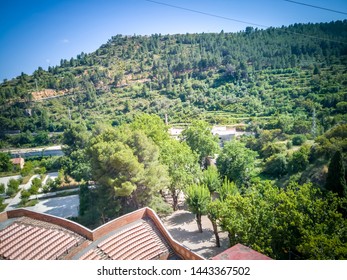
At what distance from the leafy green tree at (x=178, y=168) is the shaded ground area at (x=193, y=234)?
1195 mm

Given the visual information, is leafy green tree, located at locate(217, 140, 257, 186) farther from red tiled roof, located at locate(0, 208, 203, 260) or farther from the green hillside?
the green hillside

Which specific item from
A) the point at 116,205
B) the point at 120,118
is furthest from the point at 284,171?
the point at 120,118

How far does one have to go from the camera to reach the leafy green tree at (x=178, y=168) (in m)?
13.4

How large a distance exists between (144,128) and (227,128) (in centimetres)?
1500

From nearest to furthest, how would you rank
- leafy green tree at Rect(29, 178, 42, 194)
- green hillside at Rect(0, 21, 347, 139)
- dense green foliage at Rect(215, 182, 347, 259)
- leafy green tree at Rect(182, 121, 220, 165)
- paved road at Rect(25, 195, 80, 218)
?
dense green foliage at Rect(215, 182, 347, 259)
paved road at Rect(25, 195, 80, 218)
leafy green tree at Rect(29, 178, 42, 194)
leafy green tree at Rect(182, 121, 220, 165)
green hillside at Rect(0, 21, 347, 139)

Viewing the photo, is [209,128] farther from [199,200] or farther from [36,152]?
[36,152]

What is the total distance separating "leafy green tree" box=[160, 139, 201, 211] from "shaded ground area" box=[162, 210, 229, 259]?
119 cm

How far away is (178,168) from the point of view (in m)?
13.8

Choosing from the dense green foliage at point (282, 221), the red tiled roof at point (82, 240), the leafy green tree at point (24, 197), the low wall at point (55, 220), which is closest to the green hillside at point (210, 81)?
the leafy green tree at point (24, 197)

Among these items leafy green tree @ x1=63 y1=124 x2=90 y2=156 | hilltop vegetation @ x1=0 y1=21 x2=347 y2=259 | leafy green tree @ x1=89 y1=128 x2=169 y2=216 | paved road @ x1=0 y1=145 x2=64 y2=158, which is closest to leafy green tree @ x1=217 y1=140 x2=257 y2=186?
hilltop vegetation @ x1=0 y1=21 x2=347 y2=259

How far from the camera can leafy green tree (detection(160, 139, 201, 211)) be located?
13414mm

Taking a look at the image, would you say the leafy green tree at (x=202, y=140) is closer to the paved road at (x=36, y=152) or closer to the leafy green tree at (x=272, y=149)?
the leafy green tree at (x=272, y=149)

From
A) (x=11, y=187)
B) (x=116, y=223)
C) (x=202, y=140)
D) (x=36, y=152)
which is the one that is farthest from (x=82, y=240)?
(x=36, y=152)

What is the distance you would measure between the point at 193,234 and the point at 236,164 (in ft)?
15.4
